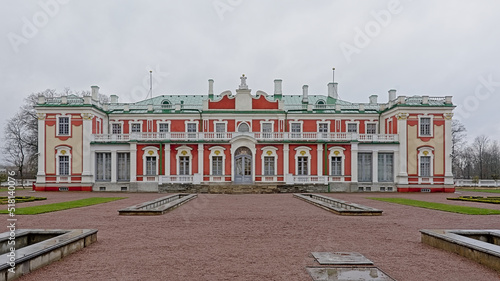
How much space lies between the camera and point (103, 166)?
36.6 metres

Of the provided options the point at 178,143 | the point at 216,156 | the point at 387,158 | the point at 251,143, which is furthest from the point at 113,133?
the point at 387,158

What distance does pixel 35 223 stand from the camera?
1364 cm

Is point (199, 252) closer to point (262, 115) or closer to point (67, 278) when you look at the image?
point (67, 278)

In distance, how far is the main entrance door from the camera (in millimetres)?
36000

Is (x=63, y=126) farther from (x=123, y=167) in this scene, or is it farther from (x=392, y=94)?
(x=392, y=94)

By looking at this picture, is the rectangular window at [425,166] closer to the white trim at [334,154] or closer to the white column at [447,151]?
the white column at [447,151]

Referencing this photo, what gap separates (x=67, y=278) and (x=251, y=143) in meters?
29.0

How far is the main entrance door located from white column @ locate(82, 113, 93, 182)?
1285cm

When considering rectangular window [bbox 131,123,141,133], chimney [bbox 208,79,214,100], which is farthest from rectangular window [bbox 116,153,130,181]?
chimney [bbox 208,79,214,100]

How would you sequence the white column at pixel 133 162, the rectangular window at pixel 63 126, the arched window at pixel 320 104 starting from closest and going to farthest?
the white column at pixel 133 162, the rectangular window at pixel 63 126, the arched window at pixel 320 104

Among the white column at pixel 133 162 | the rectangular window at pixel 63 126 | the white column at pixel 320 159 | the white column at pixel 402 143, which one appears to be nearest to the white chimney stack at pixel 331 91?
the white column at pixel 402 143

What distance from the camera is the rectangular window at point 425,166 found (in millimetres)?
36312

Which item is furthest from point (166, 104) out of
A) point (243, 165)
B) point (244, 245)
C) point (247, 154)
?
point (244, 245)

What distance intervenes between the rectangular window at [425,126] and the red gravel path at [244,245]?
72.1 ft
